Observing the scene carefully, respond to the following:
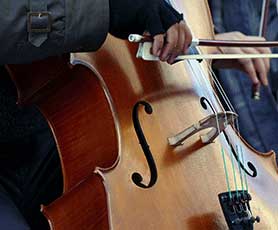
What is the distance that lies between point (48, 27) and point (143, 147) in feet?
0.70

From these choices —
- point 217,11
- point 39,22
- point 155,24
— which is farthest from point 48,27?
point 217,11

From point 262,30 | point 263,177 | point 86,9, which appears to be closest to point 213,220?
point 263,177

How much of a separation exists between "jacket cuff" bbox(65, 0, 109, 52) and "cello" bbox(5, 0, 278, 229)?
8 centimetres

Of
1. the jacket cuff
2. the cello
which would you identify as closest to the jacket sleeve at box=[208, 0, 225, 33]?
the cello

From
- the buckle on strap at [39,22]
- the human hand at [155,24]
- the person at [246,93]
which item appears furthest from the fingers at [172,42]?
the person at [246,93]

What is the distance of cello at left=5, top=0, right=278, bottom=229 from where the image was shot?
803 mm

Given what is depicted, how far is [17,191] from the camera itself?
0.99m

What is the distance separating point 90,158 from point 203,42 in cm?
24

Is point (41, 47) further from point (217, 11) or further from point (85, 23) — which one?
point (217, 11)

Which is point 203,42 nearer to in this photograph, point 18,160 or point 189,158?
point 189,158

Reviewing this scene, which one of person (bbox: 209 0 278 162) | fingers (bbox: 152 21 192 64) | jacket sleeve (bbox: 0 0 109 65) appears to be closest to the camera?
jacket sleeve (bbox: 0 0 109 65)

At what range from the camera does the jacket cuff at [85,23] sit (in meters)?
0.76

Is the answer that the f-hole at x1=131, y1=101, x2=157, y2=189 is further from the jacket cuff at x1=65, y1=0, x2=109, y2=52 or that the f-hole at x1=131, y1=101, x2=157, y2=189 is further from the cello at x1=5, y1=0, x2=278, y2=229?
the jacket cuff at x1=65, y1=0, x2=109, y2=52

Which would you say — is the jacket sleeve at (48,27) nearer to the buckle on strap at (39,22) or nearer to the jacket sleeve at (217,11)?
the buckle on strap at (39,22)
